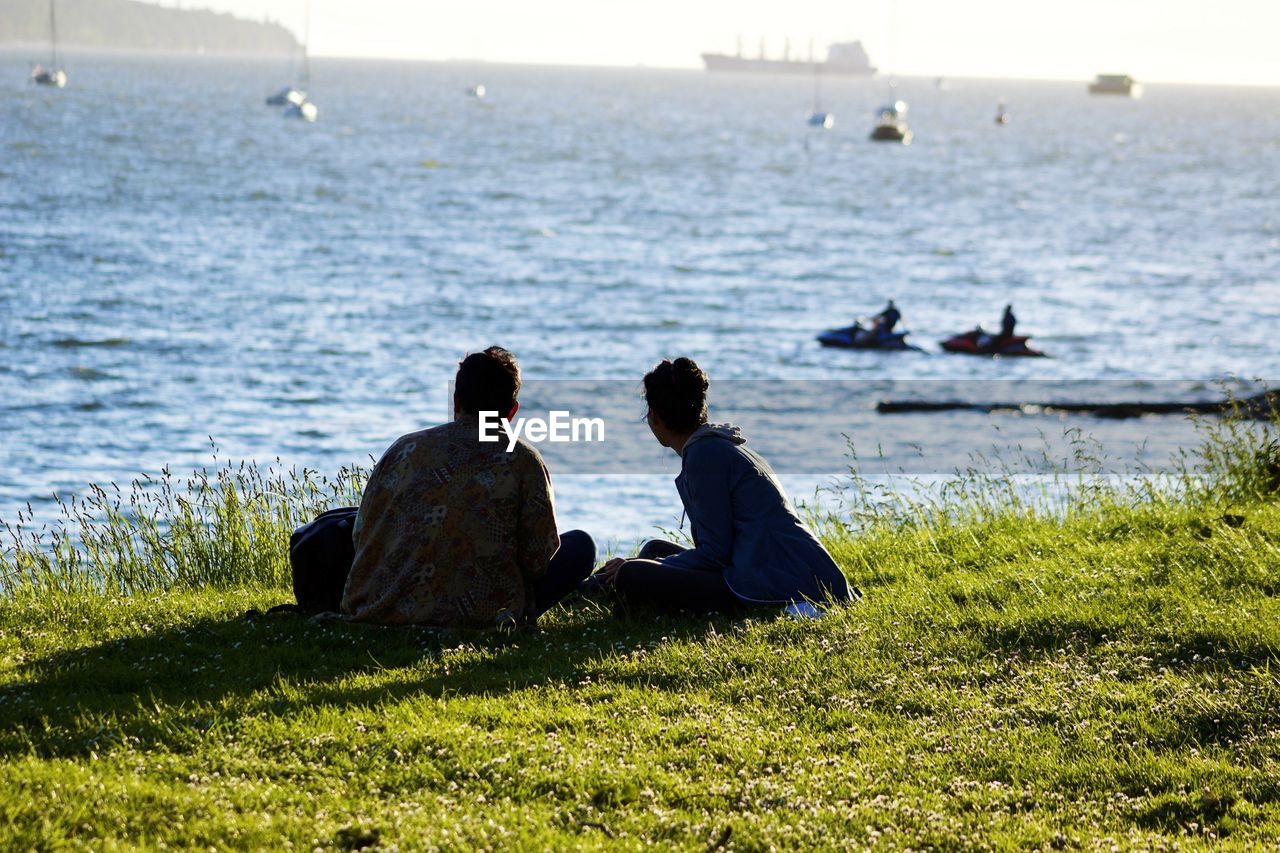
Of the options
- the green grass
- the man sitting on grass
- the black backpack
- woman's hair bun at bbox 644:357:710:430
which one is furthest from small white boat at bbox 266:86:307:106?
the green grass

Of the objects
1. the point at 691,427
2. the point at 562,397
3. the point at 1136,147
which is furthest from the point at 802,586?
the point at 1136,147

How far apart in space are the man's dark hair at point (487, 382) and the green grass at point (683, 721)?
119cm

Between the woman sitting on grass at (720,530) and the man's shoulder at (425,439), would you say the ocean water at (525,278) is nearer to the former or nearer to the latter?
the woman sitting on grass at (720,530)

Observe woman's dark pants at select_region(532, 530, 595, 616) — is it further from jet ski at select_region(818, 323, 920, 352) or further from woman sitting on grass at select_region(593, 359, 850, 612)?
jet ski at select_region(818, 323, 920, 352)

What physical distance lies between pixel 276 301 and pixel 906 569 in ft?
101

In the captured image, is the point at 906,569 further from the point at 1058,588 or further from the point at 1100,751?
the point at 1100,751

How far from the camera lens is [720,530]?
23.1 feet

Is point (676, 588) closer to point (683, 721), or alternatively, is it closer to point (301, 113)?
point (683, 721)

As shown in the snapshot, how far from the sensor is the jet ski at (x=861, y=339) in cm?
3341

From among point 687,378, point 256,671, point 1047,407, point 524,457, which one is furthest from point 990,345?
point 256,671

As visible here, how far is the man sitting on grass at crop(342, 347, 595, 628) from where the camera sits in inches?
260

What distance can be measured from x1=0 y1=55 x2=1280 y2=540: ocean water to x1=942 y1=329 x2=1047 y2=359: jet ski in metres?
0.71

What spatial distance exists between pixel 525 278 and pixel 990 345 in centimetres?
1598

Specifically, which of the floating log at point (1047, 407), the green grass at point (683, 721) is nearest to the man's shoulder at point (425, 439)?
the green grass at point (683, 721)
